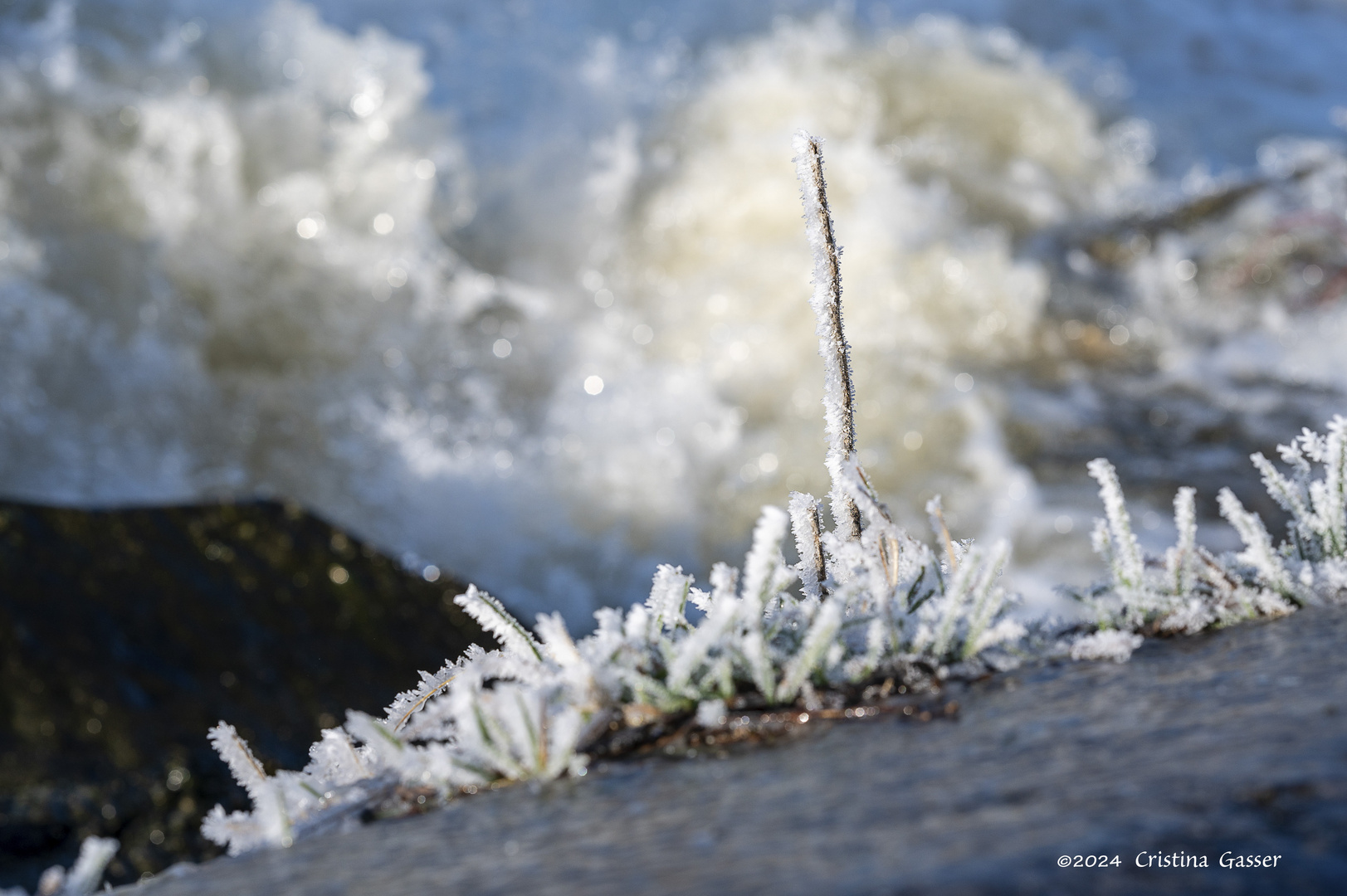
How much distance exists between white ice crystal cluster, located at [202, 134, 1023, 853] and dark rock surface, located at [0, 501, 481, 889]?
6.21ft

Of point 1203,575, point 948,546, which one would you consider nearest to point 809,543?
point 948,546

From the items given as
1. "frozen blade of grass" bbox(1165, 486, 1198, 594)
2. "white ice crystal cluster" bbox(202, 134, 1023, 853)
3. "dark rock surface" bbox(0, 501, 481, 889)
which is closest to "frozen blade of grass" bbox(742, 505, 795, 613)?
"white ice crystal cluster" bbox(202, 134, 1023, 853)

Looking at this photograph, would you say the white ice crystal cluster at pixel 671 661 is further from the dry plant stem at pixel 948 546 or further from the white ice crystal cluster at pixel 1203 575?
the white ice crystal cluster at pixel 1203 575

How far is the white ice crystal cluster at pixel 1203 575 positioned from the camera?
1467 millimetres

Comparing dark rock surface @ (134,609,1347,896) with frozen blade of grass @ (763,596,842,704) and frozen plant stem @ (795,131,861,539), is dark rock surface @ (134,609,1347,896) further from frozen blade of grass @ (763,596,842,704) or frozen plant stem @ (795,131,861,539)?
frozen plant stem @ (795,131,861,539)

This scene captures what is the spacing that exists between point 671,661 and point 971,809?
41 centimetres

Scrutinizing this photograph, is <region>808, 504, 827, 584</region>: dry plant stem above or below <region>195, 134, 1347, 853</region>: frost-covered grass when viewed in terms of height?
above

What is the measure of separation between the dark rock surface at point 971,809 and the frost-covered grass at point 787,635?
0.05 meters

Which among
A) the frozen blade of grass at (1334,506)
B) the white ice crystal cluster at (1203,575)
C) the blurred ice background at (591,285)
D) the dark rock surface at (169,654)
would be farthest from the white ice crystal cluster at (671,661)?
the blurred ice background at (591,285)

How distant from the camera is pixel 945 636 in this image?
4.48 ft

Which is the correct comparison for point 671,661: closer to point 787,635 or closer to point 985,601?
point 787,635

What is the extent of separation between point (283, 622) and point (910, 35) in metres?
9.15

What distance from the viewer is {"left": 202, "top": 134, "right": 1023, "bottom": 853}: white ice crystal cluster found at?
4.22 feet

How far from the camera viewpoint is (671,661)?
1339 millimetres
